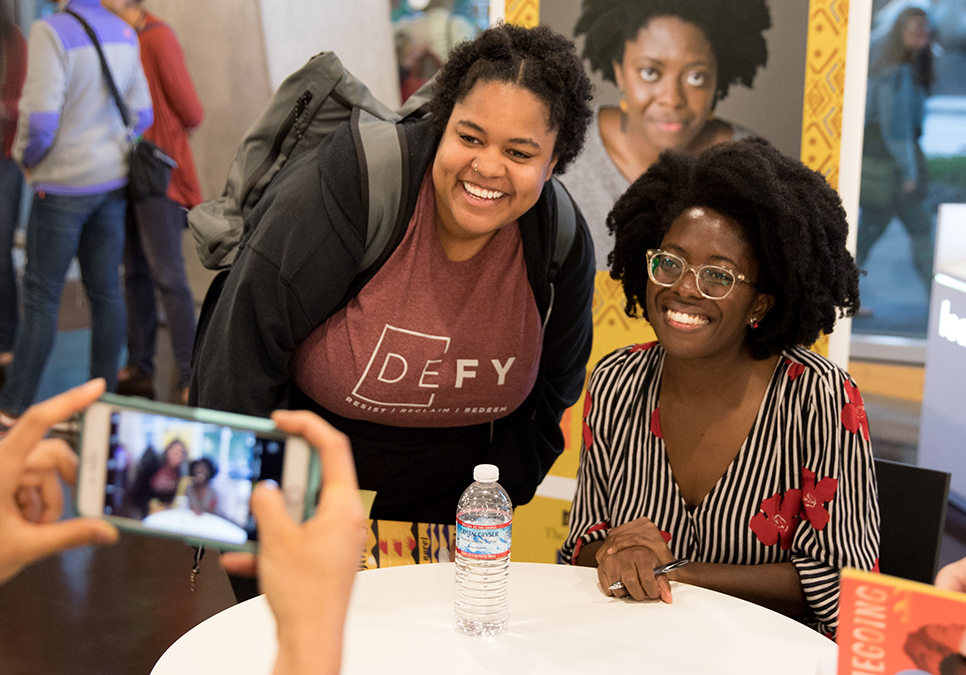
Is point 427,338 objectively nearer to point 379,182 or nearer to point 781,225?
point 379,182

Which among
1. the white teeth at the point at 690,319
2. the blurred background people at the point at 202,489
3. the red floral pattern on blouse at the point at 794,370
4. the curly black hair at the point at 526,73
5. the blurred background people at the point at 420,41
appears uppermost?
the blurred background people at the point at 420,41

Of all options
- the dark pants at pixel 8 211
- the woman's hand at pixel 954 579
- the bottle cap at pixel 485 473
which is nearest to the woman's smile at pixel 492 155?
the bottle cap at pixel 485 473

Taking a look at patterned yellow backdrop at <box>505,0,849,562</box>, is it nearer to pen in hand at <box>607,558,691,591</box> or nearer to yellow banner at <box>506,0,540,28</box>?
yellow banner at <box>506,0,540,28</box>

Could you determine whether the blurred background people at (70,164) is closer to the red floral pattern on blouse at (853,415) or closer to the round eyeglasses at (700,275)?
the round eyeglasses at (700,275)

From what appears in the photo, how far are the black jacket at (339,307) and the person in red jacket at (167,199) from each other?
9.70 feet

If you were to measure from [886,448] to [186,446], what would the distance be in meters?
4.65

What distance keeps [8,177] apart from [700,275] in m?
4.55

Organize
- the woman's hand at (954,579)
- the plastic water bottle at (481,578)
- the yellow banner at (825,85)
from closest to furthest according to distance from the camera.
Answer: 1. the woman's hand at (954,579)
2. the plastic water bottle at (481,578)
3. the yellow banner at (825,85)

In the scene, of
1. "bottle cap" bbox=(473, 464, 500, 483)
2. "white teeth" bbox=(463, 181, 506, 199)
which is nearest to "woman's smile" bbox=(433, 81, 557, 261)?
"white teeth" bbox=(463, 181, 506, 199)

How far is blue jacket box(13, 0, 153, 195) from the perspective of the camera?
4.12m

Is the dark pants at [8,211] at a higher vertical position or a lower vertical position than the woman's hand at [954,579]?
higher

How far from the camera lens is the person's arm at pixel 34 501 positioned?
29.0 inches

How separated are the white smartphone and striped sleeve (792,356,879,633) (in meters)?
1.25

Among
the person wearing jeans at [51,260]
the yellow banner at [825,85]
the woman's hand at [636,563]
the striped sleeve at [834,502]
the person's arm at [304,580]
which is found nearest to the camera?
the person's arm at [304,580]
